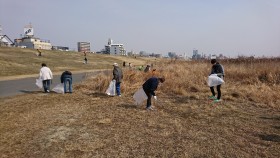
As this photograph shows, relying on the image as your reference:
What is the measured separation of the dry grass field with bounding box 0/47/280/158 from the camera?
18.9 ft

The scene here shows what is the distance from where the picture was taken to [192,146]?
5887mm

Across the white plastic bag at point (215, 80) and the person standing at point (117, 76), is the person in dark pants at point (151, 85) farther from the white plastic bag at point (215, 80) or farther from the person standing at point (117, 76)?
the person standing at point (117, 76)

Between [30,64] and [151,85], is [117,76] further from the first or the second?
[30,64]

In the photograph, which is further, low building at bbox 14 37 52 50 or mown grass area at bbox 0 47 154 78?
low building at bbox 14 37 52 50

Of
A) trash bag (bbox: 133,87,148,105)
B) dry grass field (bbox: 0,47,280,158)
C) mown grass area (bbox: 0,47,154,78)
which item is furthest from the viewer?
mown grass area (bbox: 0,47,154,78)

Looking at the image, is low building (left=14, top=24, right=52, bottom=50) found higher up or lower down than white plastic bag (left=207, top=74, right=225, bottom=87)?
higher up

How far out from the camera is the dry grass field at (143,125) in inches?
226

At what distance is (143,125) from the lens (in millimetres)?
7512

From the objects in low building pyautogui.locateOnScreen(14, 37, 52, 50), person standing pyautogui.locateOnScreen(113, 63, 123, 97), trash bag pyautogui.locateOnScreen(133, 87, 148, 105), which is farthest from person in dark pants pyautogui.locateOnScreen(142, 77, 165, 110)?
low building pyautogui.locateOnScreen(14, 37, 52, 50)

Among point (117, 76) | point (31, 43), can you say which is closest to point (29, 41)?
point (31, 43)

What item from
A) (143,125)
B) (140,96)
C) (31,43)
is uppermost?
(31,43)

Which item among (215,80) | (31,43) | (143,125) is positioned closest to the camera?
(143,125)

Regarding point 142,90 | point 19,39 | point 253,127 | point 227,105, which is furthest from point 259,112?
point 19,39

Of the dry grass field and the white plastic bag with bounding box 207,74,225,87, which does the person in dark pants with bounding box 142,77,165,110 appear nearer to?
the dry grass field
